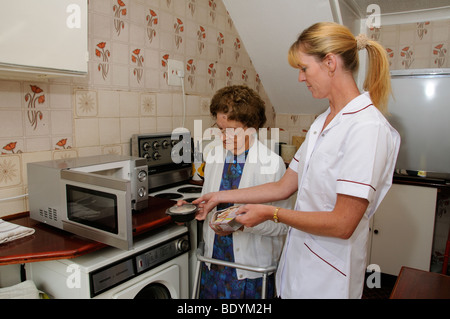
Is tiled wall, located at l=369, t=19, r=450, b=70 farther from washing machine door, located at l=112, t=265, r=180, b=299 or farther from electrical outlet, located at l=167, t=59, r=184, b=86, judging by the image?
washing machine door, located at l=112, t=265, r=180, b=299

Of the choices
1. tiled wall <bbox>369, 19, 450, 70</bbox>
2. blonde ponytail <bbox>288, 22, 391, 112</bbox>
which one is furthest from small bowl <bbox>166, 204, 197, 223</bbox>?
tiled wall <bbox>369, 19, 450, 70</bbox>

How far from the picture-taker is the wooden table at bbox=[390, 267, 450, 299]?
1.01 metres

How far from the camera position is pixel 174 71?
2.41 m

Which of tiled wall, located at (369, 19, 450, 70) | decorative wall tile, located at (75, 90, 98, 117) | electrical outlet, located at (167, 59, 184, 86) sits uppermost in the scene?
tiled wall, located at (369, 19, 450, 70)

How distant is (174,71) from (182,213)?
4.35 feet

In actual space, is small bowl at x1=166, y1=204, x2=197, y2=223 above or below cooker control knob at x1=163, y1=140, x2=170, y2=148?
below

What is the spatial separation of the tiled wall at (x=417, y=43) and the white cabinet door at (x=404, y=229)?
45.1 inches

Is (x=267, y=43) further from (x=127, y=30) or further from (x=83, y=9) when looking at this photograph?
(x=83, y=9)

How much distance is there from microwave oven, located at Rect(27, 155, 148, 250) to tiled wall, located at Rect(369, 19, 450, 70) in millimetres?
2556

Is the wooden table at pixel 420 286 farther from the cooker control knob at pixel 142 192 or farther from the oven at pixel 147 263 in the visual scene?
the cooker control knob at pixel 142 192

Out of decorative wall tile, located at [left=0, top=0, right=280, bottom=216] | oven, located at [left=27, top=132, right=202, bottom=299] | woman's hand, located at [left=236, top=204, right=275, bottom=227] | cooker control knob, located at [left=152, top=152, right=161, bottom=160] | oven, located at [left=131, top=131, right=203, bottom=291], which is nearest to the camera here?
woman's hand, located at [left=236, top=204, right=275, bottom=227]

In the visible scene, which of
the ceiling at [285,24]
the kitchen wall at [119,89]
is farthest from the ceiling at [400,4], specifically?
the kitchen wall at [119,89]
